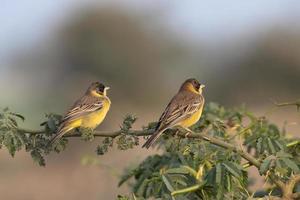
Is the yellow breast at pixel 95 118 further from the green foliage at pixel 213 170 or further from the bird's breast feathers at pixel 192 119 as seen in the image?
the green foliage at pixel 213 170

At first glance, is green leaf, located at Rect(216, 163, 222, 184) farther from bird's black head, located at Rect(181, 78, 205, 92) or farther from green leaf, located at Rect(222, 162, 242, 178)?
bird's black head, located at Rect(181, 78, 205, 92)

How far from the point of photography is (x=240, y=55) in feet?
123

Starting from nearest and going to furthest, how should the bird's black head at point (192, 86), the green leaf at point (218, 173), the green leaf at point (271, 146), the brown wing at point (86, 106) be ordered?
1. the green leaf at point (218, 173)
2. the green leaf at point (271, 146)
3. the brown wing at point (86, 106)
4. the bird's black head at point (192, 86)

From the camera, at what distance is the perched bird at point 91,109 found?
682cm

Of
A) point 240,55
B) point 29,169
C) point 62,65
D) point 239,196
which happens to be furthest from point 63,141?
point 240,55

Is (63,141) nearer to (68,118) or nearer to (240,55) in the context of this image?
(68,118)

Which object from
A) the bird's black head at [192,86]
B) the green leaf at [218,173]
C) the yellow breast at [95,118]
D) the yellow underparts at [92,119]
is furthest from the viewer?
the bird's black head at [192,86]

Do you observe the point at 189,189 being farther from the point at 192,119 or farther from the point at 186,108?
the point at 186,108

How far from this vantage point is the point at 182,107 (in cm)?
669

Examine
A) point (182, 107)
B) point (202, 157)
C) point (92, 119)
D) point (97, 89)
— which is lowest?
point (202, 157)

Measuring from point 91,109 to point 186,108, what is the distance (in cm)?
99

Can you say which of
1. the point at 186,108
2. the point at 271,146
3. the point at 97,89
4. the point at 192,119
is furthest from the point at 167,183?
the point at 97,89

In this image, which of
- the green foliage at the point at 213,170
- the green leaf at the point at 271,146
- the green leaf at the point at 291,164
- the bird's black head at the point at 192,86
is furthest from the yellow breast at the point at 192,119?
the green leaf at the point at 291,164

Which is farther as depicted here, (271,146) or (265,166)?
(271,146)
